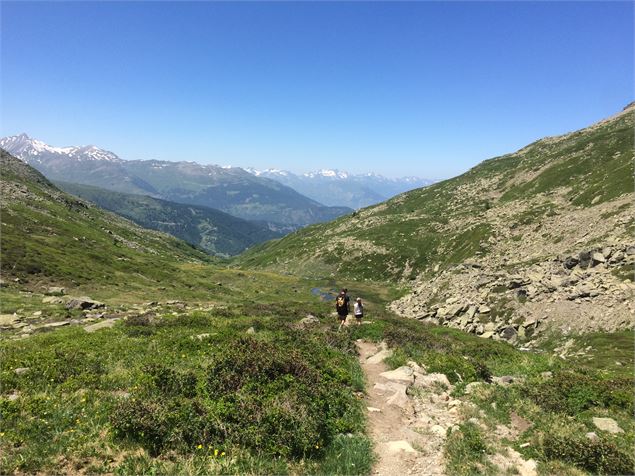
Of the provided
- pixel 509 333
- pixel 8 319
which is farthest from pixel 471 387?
pixel 8 319

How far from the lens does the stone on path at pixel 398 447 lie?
994cm

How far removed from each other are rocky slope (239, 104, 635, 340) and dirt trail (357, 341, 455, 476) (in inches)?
989

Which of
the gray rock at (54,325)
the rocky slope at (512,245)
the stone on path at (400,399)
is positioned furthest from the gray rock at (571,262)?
the gray rock at (54,325)

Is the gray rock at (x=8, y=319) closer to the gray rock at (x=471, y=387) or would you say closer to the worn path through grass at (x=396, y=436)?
the worn path through grass at (x=396, y=436)

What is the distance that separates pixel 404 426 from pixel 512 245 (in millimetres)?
81792

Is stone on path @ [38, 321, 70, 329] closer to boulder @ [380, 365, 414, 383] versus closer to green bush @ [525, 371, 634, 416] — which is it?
boulder @ [380, 365, 414, 383]

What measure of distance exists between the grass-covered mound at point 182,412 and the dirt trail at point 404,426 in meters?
0.58

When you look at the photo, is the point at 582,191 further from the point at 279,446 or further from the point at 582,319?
the point at 279,446

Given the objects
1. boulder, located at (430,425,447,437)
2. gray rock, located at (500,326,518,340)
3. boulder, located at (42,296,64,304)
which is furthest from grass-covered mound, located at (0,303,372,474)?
boulder, located at (42,296,64,304)

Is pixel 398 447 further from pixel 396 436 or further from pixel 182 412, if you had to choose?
pixel 182 412

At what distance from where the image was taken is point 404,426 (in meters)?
11.6

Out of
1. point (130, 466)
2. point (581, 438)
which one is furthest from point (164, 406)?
point (581, 438)

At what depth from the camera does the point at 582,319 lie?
31688 millimetres

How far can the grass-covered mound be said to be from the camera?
8.48 m
